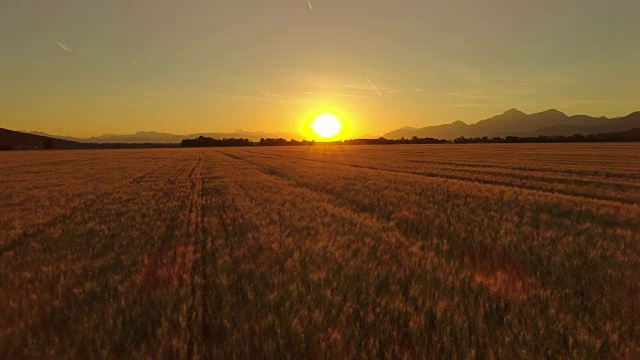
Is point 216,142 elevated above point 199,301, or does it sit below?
below

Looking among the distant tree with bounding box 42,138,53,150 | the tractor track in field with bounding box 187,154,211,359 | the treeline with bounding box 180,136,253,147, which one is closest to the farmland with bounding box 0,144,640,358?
the tractor track in field with bounding box 187,154,211,359

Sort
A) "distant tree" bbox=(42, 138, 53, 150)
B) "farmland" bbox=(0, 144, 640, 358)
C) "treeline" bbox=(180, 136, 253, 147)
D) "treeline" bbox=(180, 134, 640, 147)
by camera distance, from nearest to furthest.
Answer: "farmland" bbox=(0, 144, 640, 358), "treeline" bbox=(180, 134, 640, 147), "distant tree" bbox=(42, 138, 53, 150), "treeline" bbox=(180, 136, 253, 147)

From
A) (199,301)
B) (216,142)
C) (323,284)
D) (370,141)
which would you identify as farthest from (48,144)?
(323,284)

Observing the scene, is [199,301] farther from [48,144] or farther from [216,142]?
[48,144]

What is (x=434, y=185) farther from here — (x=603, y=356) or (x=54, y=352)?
(x=54, y=352)

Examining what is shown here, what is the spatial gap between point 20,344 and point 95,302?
0.88 m

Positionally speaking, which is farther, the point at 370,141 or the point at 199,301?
the point at 370,141

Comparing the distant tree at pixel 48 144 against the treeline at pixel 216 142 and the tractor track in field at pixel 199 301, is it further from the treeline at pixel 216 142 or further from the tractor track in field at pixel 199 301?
the tractor track in field at pixel 199 301

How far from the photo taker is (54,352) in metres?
3.04

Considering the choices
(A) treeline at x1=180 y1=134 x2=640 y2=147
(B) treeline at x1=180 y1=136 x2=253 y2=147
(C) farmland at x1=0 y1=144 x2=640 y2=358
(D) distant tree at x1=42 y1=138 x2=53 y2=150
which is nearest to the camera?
(C) farmland at x1=0 y1=144 x2=640 y2=358

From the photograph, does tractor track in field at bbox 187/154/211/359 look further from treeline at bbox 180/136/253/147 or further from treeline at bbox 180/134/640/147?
treeline at bbox 180/136/253/147

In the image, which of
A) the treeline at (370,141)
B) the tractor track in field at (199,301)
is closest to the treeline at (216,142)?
the treeline at (370,141)

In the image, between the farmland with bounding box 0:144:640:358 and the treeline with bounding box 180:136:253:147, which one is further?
the treeline with bounding box 180:136:253:147

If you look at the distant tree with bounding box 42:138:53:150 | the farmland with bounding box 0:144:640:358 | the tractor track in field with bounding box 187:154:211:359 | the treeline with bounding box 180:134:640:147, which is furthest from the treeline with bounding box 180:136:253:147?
the tractor track in field with bounding box 187:154:211:359
